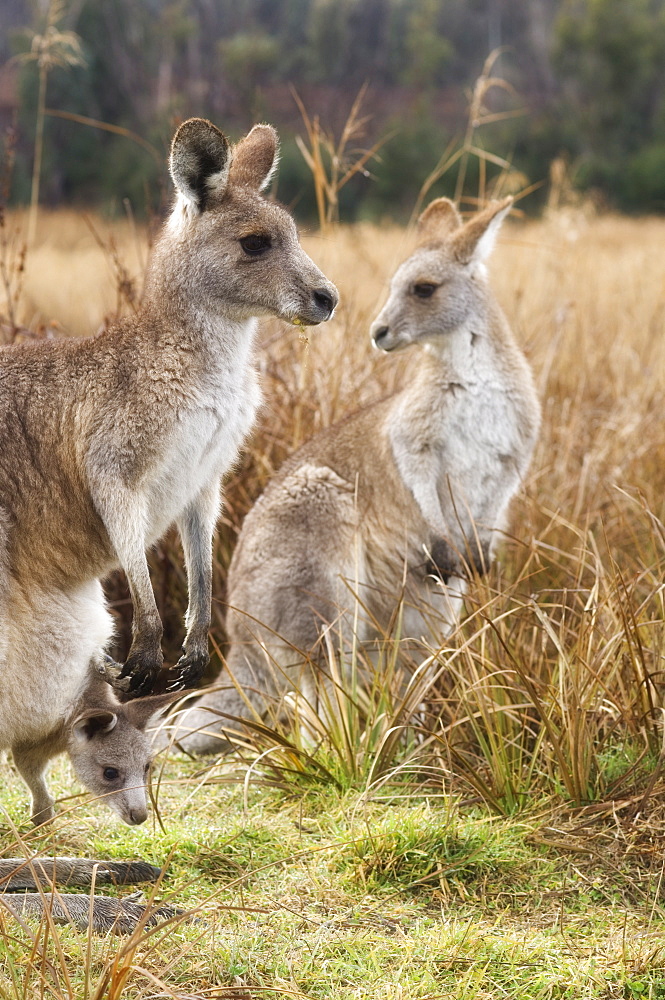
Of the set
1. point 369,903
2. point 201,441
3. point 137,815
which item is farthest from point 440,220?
point 369,903

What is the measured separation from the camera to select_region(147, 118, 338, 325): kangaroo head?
3.13 meters

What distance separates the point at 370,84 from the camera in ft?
78.4

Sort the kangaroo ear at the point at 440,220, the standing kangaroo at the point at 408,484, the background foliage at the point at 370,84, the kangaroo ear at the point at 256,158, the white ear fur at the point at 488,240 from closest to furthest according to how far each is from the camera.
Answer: the kangaroo ear at the point at 256,158
the standing kangaroo at the point at 408,484
the white ear fur at the point at 488,240
the kangaroo ear at the point at 440,220
the background foliage at the point at 370,84

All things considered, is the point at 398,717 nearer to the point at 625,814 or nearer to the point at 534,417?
the point at 625,814

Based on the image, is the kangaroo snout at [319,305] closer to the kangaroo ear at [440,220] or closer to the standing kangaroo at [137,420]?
the standing kangaroo at [137,420]

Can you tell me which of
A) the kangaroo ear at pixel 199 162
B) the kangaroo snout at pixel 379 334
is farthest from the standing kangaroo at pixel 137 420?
the kangaroo snout at pixel 379 334

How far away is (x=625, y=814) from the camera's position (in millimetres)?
3471

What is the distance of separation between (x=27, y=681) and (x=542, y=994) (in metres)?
1.56

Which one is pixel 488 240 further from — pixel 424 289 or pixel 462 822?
pixel 462 822

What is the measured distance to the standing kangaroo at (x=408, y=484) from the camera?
177 inches

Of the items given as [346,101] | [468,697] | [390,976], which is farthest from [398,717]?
[346,101]

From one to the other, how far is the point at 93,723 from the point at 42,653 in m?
0.42

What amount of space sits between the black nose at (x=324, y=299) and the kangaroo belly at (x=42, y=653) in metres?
1.04

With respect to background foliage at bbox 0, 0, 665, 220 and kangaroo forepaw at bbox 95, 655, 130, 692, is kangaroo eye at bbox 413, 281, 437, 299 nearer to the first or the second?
kangaroo forepaw at bbox 95, 655, 130, 692
